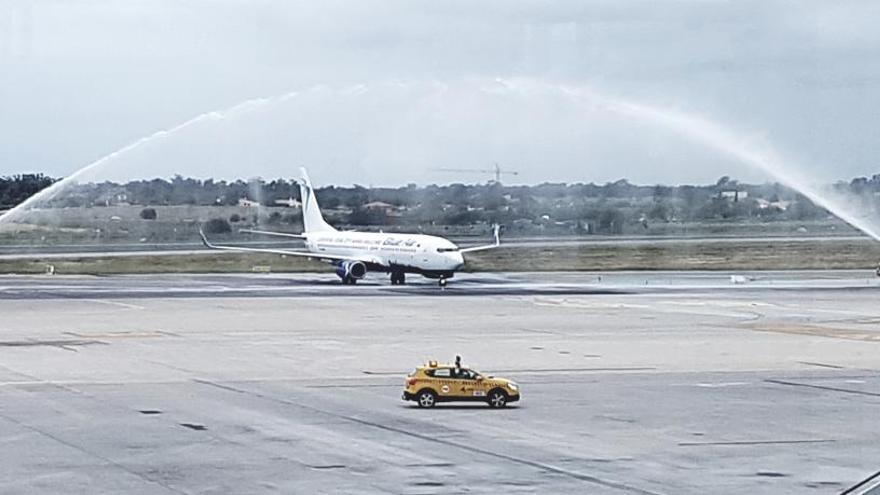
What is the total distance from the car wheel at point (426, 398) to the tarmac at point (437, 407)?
61cm

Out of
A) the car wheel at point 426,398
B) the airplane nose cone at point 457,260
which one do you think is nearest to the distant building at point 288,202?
the airplane nose cone at point 457,260

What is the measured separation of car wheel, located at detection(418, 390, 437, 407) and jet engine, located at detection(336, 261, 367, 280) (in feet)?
221

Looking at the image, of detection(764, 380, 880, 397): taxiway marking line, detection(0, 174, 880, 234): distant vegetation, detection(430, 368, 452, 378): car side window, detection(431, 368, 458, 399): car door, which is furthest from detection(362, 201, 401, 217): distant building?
detection(431, 368, 458, 399): car door

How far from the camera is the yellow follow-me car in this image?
40406 millimetres

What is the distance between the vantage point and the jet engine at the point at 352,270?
107438 mm

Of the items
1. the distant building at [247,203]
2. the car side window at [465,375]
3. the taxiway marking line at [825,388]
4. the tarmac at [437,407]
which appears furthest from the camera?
the distant building at [247,203]

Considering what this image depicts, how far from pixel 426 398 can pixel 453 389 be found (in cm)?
75

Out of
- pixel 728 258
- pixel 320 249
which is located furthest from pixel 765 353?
pixel 728 258

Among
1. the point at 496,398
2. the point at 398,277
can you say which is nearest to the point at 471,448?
the point at 496,398

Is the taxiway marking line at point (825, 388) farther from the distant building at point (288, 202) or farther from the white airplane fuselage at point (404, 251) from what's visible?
the distant building at point (288, 202)

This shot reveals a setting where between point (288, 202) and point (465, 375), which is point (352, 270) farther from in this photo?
point (465, 375)

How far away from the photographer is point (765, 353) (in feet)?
189

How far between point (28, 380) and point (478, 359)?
16192 mm

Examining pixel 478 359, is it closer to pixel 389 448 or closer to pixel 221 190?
pixel 389 448
